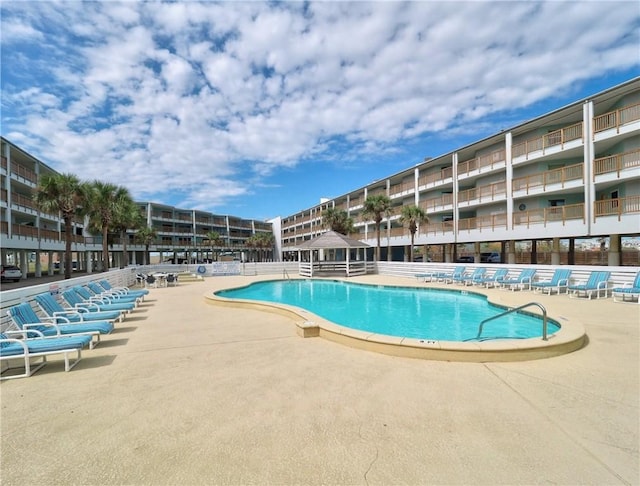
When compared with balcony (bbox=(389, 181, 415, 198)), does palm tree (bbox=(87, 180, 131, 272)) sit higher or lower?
lower

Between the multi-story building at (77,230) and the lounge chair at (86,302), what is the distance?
506 inches

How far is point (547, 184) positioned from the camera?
20.6 metres

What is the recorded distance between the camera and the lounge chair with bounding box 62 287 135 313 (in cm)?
886

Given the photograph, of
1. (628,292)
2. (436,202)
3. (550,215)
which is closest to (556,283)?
(628,292)

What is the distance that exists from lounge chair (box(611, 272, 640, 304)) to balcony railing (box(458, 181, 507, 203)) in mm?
12700

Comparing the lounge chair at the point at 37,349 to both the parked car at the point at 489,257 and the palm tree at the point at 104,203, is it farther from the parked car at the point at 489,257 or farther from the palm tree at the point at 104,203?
the parked car at the point at 489,257

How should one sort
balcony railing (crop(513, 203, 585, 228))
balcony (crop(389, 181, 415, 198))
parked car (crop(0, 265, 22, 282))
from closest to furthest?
balcony railing (crop(513, 203, 585, 228)) → parked car (crop(0, 265, 22, 282)) → balcony (crop(389, 181, 415, 198))

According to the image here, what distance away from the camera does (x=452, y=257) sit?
94.8 feet

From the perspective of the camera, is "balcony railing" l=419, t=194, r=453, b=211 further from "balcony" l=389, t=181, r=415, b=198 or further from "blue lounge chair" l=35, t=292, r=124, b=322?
"blue lounge chair" l=35, t=292, r=124, b=322

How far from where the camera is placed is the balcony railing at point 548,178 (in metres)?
19.2

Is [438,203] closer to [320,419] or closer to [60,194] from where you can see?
[60,194]

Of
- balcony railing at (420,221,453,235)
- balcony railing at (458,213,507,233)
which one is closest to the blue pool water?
balcony railing at (458,213,507,233)

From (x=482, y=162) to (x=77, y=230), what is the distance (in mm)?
45429

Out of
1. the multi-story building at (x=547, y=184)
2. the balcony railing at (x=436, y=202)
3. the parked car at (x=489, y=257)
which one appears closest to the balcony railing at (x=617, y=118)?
the multi-story building at (x=547, y=184)
